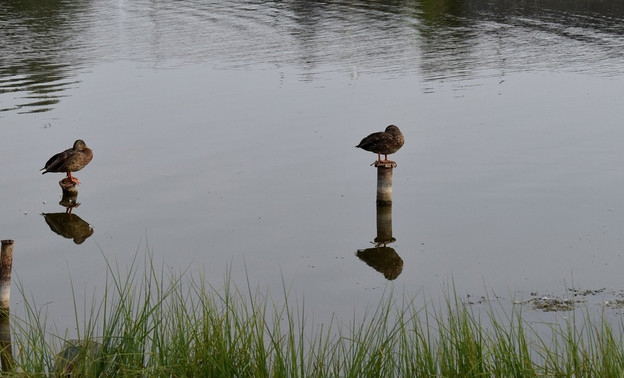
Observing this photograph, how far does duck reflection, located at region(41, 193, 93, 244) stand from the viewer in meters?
17.5

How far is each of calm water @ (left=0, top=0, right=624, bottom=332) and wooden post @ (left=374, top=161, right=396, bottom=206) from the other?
0.49 meters

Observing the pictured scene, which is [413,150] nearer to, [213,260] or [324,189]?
[324,189]

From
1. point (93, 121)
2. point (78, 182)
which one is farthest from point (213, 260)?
point (93, 121)

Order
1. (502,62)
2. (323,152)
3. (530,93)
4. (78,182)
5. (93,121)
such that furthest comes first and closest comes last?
(502,62), (530,93), (93,121), (323,152), (78,182)

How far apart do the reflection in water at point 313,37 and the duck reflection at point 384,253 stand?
543 inches

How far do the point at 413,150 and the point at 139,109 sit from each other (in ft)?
28.1

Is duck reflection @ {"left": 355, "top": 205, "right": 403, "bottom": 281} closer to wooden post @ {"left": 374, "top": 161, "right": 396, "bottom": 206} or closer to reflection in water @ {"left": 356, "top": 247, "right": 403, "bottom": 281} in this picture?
reflection in water @ {"left": 356, "top": 247, "right": 403, "bottom": 281}

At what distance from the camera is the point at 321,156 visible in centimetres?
2303

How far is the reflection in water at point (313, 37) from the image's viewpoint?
1432 inches

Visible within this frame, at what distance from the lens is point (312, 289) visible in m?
14.7

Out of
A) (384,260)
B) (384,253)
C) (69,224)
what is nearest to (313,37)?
(69,224)

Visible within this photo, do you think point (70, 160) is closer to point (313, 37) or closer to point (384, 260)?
point (384, 260)

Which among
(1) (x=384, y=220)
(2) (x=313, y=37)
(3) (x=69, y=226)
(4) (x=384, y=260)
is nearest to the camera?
(4) (x=384, y=260)

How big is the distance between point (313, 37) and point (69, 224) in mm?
27557
